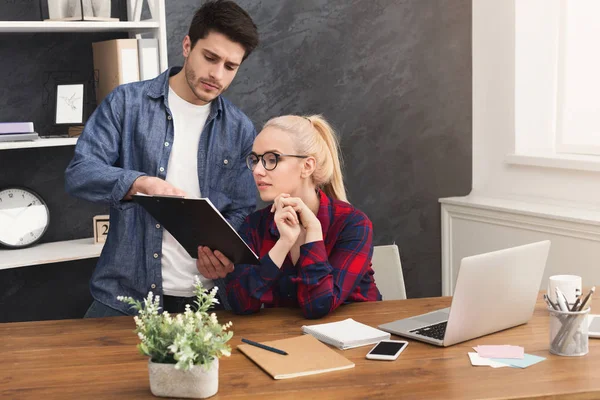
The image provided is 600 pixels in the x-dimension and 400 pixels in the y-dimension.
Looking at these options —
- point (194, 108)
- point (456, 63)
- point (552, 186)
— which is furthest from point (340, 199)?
point (456, 63)

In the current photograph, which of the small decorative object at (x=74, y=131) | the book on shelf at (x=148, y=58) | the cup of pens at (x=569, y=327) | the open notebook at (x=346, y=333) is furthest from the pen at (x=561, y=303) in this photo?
the small decorative object at (x=74, y=131)

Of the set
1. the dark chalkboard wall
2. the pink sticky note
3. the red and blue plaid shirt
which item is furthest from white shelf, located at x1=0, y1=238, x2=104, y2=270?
the pink sticky note

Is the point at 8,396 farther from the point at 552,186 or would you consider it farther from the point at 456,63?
the point at 456,63

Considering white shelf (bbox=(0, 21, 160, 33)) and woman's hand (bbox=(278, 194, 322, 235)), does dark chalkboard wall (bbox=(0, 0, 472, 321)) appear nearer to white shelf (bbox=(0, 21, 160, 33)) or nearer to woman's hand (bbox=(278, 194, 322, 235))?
white shelf (bbox=(0, 21, 160, 33))

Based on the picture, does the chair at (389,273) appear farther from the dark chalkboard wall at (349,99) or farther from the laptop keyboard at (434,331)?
the dark chalkboard wall at (349,99)

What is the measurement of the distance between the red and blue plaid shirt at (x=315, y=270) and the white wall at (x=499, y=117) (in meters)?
1.47

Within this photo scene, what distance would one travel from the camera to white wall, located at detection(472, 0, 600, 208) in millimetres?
3678

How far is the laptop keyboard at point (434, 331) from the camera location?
6.57 ft

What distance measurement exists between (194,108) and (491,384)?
4.66ft

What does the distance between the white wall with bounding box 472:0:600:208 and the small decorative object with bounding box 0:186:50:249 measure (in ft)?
7.08

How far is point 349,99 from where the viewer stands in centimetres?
383

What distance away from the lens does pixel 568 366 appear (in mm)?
1794

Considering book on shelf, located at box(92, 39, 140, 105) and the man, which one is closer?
the man

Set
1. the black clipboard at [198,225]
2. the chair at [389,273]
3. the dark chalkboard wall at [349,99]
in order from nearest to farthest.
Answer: the black clipboard at [198,225] → the chair at [389,273] → the dark chalkboard wall at [349,99]
